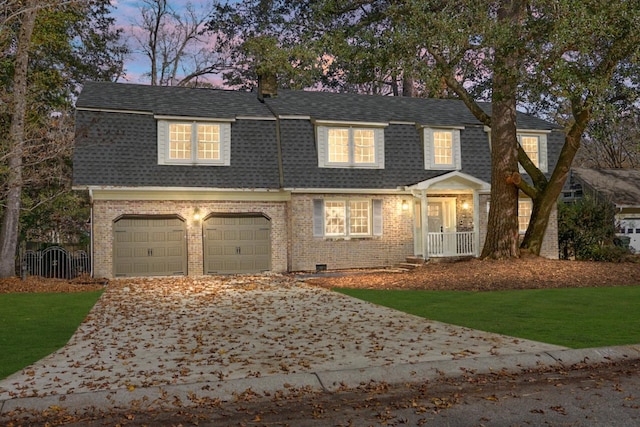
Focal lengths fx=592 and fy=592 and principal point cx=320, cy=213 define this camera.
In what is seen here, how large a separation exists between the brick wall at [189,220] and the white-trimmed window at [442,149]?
21.7 feet

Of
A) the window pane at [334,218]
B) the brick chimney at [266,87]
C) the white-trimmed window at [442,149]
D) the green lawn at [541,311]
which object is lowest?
the green lawn at [541,311]

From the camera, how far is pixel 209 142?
22453mm

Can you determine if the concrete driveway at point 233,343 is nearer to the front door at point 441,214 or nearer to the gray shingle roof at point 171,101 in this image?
the gray shingle roof at point 171,101

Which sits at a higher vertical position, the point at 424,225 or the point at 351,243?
the point at 424,225

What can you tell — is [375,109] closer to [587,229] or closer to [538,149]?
[538,149]

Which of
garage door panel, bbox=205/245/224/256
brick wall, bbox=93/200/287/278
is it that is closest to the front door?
brick wall, bbox=93/200/287/278

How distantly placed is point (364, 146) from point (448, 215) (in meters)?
5.17

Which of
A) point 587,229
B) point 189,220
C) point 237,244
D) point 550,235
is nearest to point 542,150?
point 550,235

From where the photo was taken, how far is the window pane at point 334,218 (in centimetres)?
2323

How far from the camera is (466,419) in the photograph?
16.9 ft

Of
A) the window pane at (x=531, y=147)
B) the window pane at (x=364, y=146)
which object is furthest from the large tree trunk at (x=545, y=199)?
the window pane at (x=364, y=146)

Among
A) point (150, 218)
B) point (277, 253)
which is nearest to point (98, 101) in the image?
point (150, 218)

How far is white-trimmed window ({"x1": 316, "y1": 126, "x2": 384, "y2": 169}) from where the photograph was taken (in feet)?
76.6

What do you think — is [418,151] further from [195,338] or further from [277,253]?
[195,338]
